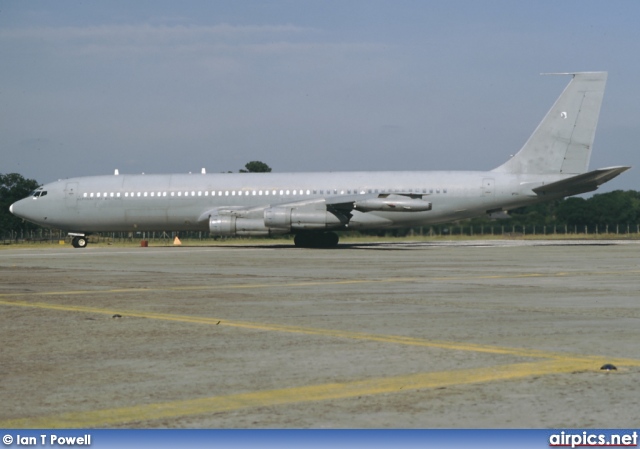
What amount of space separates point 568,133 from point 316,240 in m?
14.0

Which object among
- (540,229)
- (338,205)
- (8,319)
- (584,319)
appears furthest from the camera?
(540,229)

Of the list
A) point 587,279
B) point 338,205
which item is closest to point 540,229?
point 338,205

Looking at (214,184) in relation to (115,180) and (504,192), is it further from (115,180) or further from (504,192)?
(504,192)

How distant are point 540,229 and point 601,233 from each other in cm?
638

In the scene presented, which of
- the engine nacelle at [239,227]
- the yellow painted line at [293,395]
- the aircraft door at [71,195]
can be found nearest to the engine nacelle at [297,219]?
the engine nacelle at [239,227]

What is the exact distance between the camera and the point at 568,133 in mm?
46500

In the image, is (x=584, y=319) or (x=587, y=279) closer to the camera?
(x=584, y=319)

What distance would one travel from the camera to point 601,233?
232 ft

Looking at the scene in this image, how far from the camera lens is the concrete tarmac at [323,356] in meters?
6.70

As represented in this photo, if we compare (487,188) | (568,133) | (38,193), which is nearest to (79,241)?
(38,193)

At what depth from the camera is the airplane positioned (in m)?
45.0

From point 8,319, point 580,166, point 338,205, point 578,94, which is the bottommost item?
point 8,319

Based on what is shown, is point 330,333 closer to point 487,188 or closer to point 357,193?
point 357,193

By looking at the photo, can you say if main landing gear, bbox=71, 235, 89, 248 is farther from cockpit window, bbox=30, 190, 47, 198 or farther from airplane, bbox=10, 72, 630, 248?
cockpit window, bbox=30, 190, 47, 198
